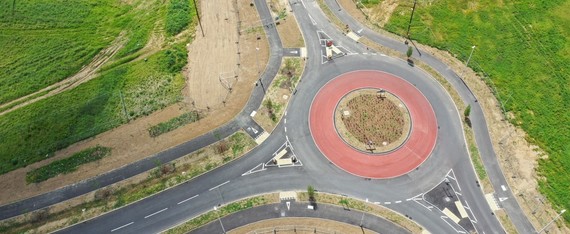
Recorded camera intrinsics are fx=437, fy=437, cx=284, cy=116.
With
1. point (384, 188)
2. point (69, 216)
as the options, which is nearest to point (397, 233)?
point (384, 188)

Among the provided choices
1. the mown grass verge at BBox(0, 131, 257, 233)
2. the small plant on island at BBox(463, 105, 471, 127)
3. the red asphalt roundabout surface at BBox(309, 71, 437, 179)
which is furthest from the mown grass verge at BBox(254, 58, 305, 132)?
the small plant on island at BBox(463, 105, 471, 127)

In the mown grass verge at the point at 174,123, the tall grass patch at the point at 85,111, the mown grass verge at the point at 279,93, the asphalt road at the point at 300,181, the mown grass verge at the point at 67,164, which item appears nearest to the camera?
the asphalt road at the point at 300,181

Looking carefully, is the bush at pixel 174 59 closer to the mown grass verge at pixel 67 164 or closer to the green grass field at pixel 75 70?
the green grass field at pixel 75 70

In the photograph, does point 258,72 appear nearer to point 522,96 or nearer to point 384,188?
point 384,188

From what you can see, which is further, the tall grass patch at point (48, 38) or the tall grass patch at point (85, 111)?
the tall grass patch at point (48, 38)

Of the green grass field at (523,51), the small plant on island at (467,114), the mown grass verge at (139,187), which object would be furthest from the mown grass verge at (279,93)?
the small plant on island at (467,114)

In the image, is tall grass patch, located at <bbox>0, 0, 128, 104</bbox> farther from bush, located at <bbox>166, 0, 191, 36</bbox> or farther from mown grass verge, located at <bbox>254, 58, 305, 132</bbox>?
mown grass verge, located at <bbox>254, 58, 305, 132</bbox>
